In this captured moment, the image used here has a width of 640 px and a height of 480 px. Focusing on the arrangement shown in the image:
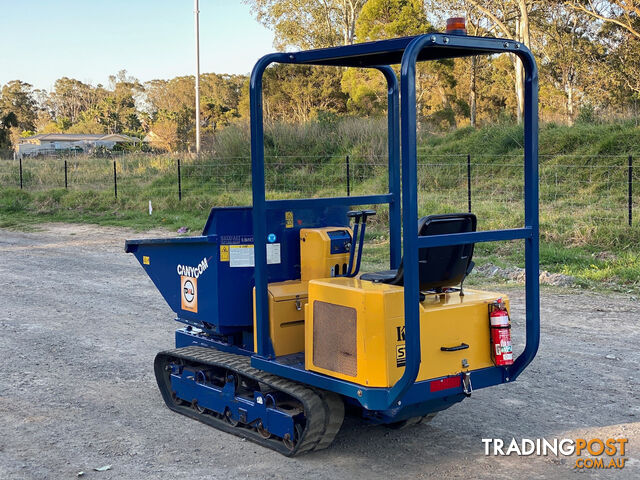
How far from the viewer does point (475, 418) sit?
5.93 metres

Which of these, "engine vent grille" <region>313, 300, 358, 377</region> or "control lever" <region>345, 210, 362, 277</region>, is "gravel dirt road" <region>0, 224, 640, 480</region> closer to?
"engine vent grille" <region>313, 300, 358, 377</region>

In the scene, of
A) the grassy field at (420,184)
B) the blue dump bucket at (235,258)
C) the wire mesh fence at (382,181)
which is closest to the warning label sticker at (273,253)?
the blue dump bucket at (235,258)

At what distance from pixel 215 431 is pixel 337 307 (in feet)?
4.93

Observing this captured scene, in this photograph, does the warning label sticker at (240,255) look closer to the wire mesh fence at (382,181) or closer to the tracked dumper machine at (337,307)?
the tracked dumper machine at (337,307)

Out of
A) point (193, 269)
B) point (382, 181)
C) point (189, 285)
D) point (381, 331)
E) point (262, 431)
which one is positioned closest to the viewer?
point (381, 331)

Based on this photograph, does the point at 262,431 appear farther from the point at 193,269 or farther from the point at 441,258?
the point at 441,258

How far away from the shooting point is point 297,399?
5.20 meters

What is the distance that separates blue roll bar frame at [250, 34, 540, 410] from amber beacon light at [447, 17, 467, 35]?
0.20 feet

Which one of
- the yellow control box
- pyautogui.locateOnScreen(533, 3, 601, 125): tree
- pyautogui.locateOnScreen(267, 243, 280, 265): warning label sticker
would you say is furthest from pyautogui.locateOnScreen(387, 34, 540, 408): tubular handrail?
pyautogui.locateOnScreen(533, 3, 601, 125): tree

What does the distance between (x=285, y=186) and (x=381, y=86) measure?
19325 mm

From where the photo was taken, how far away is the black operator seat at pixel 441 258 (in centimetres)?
485

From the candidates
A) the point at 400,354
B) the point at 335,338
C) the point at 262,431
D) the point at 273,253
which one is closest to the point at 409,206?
the point at 400,354

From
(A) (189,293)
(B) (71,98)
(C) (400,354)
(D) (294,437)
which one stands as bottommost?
(D) (294,437)

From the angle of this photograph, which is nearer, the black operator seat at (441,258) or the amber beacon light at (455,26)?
the amber beacon light at (455,26)
